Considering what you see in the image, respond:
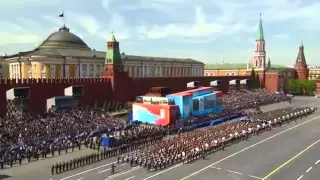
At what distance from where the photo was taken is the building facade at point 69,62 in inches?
1999

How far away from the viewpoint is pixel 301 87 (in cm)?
9188

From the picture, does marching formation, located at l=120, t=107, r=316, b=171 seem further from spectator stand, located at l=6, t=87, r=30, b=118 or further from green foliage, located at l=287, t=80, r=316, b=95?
green foliage, located at l=287, t=80, r=316, b=95

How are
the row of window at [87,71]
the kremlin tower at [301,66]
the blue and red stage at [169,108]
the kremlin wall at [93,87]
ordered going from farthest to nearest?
the kremlin tower at [301,66] < the row of window at [87,71] < the blue and red stage at [169,108] < the kremlin wall at [93,87]

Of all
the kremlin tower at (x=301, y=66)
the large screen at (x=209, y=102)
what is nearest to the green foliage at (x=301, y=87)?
the kremlin tower at (x=301, y=66)

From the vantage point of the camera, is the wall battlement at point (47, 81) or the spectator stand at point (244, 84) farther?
the spectator stand at point (244, 84)

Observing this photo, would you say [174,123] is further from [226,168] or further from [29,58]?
[29,58]

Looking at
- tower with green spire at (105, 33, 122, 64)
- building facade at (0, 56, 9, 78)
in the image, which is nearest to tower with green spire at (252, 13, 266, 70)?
tower with green spire at (105, 33, 122, 64)

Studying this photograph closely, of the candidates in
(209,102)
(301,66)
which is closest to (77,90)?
(209,102)

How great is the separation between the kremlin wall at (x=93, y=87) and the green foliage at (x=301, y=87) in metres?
42.2

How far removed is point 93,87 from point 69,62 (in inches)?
510

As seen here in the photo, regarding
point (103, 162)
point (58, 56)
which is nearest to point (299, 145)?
point (103, 162)

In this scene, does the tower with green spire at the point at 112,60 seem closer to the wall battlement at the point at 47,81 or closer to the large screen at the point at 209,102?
the wall battlement at the point at 47,81

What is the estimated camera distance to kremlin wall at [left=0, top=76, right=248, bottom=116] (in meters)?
35.7

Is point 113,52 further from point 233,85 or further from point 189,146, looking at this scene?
point 233,85
